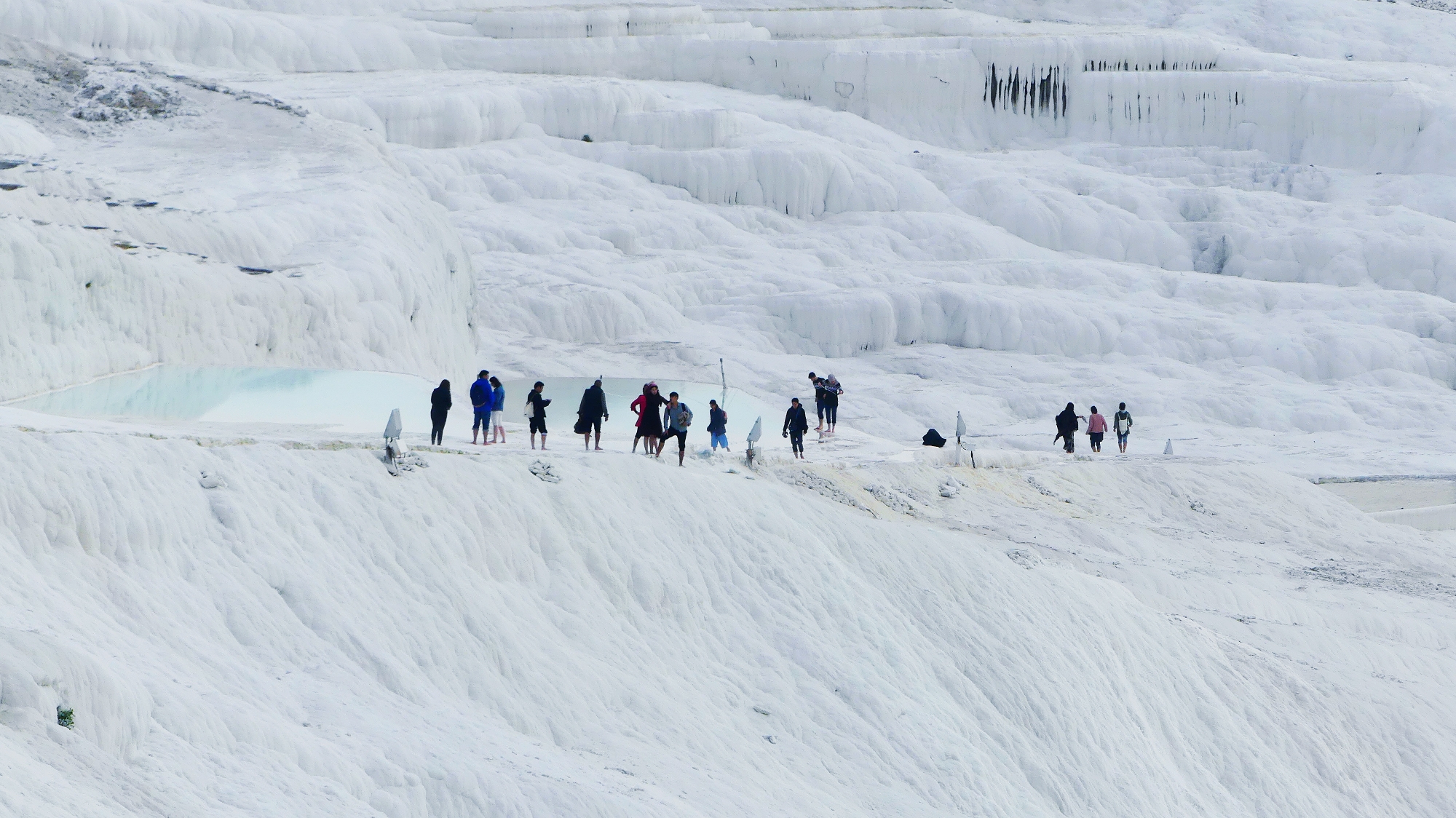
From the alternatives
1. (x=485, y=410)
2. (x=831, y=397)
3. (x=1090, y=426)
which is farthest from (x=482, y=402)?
(x=1090, y=426)

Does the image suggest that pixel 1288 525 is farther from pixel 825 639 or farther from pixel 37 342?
pixel 37 342

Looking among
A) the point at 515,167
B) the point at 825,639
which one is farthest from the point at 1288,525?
the point at 515,167

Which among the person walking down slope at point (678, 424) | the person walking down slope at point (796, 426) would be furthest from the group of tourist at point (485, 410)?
the person walking down slope at point (796, 426)

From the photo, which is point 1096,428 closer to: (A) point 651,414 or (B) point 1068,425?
(B) point 1068,425

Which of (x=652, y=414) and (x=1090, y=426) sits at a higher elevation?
(x=652, y=414)

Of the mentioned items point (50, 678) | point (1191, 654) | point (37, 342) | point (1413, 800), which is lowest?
point (1413, 800)

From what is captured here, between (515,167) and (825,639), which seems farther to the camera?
(515,167)
